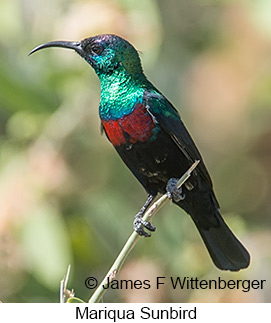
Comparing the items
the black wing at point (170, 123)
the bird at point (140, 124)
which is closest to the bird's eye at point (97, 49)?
the bird at point (140, 124)

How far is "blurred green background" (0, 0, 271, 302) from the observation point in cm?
384

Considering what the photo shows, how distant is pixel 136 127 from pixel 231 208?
1.59m

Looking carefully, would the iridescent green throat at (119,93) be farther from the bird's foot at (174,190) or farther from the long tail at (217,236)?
the long tail at (217,236)

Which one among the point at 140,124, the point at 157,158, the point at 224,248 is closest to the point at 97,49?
the point at 140,124

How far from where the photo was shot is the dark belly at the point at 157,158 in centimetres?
328

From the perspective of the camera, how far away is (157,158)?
3.31 m

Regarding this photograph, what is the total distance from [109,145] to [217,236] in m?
0.87

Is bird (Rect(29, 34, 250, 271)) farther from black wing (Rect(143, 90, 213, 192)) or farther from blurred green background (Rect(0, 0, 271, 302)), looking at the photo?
blurred green background (Rect(0, 0, 271, 302))

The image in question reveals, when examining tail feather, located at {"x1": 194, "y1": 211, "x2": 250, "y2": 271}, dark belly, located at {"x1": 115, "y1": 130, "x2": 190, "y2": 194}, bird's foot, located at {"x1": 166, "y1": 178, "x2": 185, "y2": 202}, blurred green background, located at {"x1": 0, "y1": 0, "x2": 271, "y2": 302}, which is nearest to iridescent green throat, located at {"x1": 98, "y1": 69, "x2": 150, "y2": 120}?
dark belly, located at {"x1": 115, "y1": 130, "x2": 190, "y2": 194}

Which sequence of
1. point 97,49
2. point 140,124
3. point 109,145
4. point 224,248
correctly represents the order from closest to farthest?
point 140,124
point 97,49
point 224,248
point 109,145

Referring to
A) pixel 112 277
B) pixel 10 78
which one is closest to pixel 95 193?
pixel 10 78

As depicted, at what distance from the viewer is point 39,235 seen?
371 cm

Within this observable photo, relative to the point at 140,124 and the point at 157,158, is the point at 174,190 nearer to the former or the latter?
the point at 157,158
